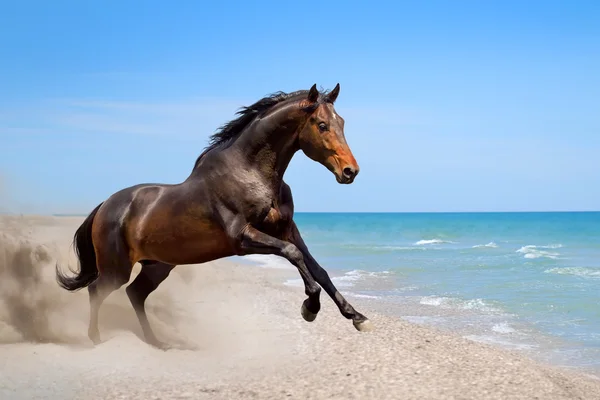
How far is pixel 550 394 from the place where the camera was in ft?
25.7

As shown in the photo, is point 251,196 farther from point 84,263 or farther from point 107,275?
point 84,263

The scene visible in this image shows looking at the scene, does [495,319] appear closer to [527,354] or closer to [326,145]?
[527,354]

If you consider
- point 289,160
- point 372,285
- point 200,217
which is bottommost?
point 372,285

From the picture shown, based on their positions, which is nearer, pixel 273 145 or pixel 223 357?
pixel 273 145

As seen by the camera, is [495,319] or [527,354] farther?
[495,319]

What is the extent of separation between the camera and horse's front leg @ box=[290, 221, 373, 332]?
240 inches

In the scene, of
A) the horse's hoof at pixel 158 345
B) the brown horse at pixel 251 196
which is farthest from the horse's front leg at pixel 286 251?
the horse's hoof at pixel 158 345

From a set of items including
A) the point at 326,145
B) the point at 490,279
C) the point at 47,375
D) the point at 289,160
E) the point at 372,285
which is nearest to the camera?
the point at 326,145

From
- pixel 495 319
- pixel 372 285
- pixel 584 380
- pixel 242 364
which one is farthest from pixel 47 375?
pixel 372 285

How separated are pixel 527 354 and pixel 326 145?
266 inches

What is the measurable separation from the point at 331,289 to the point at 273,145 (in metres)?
1.36

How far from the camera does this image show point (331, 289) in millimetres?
6352

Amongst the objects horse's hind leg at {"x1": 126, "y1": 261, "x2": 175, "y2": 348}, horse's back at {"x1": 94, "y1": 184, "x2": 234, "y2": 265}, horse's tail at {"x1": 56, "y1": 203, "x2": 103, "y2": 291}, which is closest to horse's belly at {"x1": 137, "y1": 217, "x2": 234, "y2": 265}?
horse's back at {"x1": 94, "y1": 184, "x2": 234, "y2": 265}

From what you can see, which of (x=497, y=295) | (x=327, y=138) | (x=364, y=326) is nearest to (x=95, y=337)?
(x=364, y=326)
